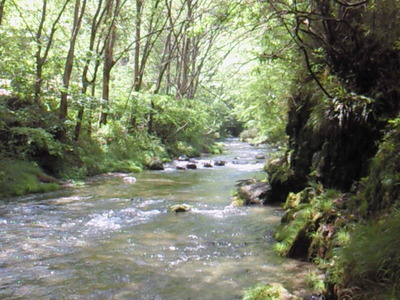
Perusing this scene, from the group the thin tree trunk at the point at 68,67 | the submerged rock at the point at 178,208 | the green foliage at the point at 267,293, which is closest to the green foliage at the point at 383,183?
the green foliage at the point at 267,293

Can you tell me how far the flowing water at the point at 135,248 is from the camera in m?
4.75

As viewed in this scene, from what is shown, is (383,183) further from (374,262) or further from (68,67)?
(68,67)

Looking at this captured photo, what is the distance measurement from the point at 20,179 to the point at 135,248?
253 inches

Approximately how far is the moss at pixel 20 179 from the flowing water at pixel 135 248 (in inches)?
24.5

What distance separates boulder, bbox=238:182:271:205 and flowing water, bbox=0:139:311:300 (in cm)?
52

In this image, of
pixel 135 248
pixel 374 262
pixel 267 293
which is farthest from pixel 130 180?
pixel 374 262

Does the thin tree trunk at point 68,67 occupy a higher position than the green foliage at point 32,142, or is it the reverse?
the thin tree trunk at point 68,67

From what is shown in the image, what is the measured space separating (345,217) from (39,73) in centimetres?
1191

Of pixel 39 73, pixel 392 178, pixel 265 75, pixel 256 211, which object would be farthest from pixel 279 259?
pixel 265 75

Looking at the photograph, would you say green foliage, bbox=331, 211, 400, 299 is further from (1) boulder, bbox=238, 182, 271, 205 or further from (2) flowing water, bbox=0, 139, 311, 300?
(1) boulder, bbox=238, 182, 271, 205

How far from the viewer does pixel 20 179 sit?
11047 millimetres

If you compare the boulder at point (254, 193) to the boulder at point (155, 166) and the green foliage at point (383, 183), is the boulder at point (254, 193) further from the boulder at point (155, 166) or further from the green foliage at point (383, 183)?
the boulder at point (155, 166)

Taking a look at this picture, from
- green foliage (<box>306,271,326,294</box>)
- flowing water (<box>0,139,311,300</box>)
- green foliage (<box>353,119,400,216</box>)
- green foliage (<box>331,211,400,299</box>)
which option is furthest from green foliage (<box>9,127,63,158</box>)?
green foliage (<box>331,211,400,299</box>)

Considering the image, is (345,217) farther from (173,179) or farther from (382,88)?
(173,179)
